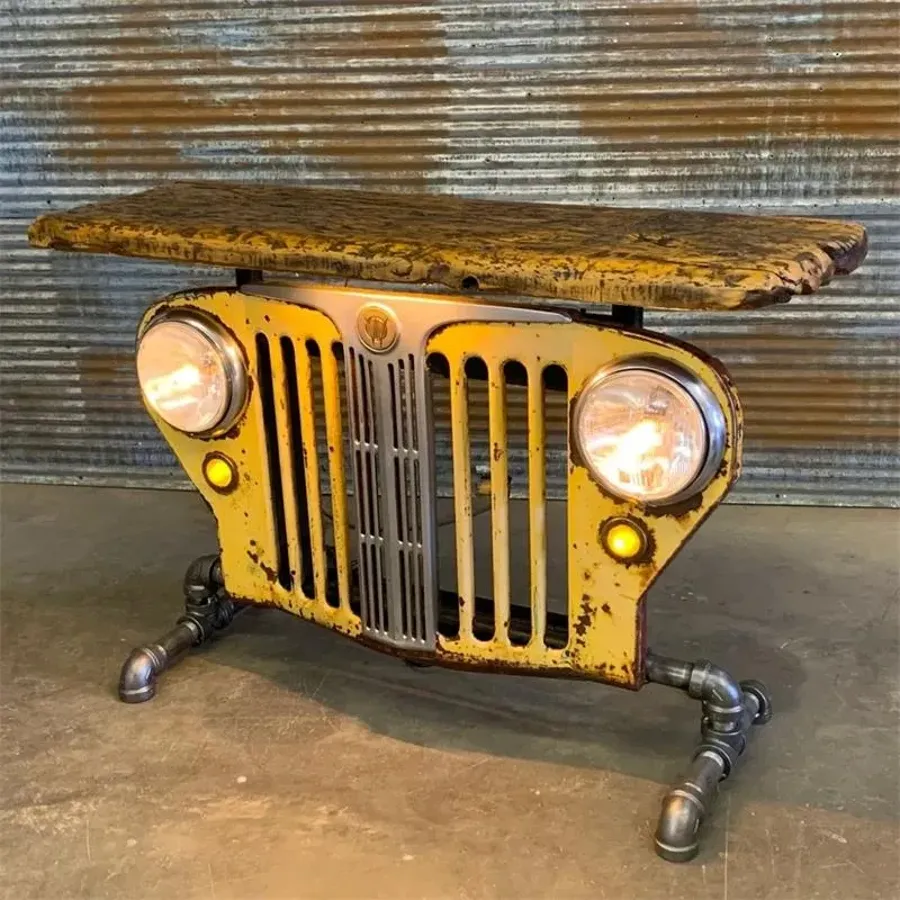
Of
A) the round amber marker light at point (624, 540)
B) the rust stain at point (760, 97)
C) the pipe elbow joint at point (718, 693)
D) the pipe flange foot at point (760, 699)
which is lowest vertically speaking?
the pipe flange foot at point (760, 699)

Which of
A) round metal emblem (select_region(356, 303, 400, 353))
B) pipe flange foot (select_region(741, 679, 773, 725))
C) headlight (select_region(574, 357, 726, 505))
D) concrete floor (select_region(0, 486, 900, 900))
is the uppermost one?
round metal emblem (select_region(356, 303, 400, 353))

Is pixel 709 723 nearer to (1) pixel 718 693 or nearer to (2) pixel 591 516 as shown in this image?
(1) pixel 718 693

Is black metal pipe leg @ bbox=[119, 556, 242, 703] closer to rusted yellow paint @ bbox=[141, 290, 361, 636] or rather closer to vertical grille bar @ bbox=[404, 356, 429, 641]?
rusted yellow paint @ bbox=[141, 290, 361, 636]

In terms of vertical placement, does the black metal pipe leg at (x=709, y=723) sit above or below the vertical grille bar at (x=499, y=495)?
below

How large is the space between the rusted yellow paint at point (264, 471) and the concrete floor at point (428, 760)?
20 centimetres

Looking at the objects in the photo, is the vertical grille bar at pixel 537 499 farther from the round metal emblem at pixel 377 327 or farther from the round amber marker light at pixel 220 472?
the round amber marker light at pixel 220 472

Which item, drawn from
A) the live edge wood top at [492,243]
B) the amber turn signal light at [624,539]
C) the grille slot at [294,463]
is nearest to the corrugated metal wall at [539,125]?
the live edge wood top at [492,243]

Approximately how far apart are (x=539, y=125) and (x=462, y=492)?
4.01 ft

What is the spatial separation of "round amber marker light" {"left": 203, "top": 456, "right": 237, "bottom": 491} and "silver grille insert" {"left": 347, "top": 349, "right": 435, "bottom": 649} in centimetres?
26

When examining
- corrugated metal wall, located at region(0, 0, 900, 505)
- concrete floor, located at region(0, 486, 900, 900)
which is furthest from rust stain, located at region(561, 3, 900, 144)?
concrete floor, located at region(0, 486, 900, 900)

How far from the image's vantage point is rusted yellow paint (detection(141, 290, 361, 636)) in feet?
6.48

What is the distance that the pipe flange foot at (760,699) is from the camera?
6.67 ft

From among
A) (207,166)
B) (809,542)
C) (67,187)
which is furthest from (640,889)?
(67,187)

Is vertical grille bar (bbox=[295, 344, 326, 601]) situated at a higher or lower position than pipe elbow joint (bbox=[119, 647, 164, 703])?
higher
